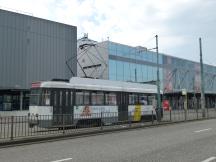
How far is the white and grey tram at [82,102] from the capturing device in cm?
2010

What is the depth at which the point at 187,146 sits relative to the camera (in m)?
12.5

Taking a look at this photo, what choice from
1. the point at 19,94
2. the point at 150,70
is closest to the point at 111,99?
the point at 19,94

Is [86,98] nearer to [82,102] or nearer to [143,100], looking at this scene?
[82,102]

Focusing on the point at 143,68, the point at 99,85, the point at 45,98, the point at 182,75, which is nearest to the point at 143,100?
the point at 99,85

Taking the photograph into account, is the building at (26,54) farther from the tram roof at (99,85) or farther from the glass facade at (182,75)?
the glass facade at (182,75)

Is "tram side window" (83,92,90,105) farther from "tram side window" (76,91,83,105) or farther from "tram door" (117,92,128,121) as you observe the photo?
"tram door" (117,92,128,121)

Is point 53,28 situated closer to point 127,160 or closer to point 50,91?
point 50,91

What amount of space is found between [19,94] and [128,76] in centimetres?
2582

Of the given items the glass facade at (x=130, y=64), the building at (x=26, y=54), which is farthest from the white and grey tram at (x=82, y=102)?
the glass facade at (x=130, y=64)

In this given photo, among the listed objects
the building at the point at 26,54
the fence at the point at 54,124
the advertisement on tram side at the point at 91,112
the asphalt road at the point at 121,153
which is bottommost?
the asphalt road at the point at 121,153

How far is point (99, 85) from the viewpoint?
24.1 metres

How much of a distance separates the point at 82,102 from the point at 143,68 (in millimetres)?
49988

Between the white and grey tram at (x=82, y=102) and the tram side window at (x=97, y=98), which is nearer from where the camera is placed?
the white and grey tram at (x=82, y=102)

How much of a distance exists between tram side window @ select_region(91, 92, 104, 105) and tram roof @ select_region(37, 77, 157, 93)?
0.35 m
